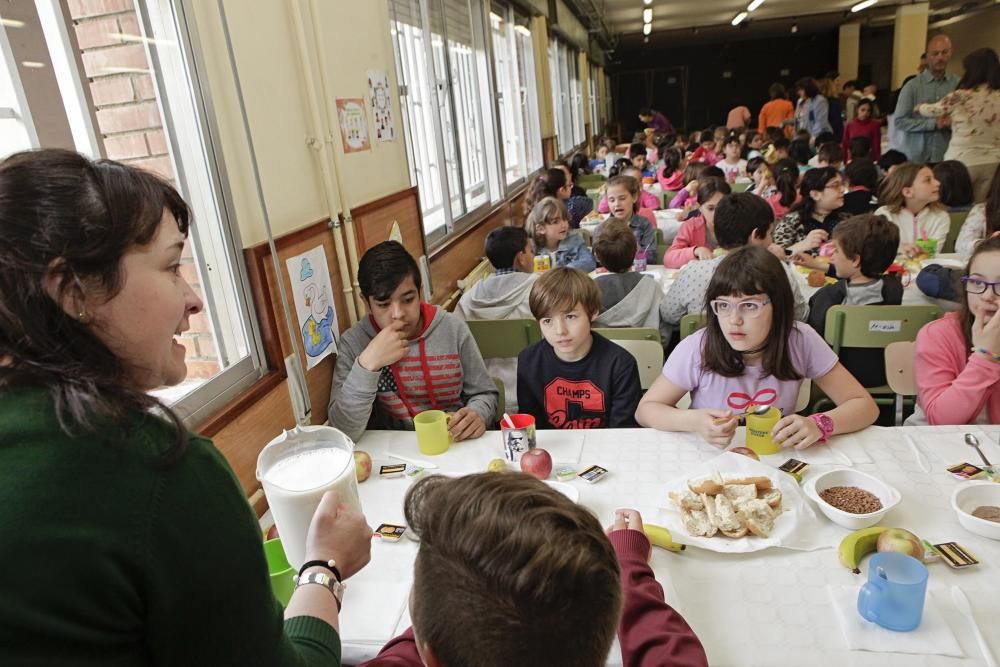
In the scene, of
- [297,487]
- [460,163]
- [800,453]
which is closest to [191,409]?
[297,487]

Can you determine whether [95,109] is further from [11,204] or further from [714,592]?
[714,592]

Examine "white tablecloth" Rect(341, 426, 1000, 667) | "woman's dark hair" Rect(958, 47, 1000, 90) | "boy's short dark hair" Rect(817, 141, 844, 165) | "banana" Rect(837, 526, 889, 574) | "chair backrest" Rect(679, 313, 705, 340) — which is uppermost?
"woman's dark hair" Rect(958, 47, 1000, 90)

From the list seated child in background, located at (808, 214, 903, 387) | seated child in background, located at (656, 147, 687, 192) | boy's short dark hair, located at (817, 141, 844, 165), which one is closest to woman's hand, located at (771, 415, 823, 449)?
seated child in background, located at (808, 214, 903, 387)

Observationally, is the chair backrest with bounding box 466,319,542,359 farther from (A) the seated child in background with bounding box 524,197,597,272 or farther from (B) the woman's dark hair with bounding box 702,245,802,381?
(A) the seated child in background with bounding box 524,197,597,272

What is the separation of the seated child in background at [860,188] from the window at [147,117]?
13.5 ft

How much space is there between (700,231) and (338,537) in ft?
12.1

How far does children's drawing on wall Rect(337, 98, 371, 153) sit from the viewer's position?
2.37 meters

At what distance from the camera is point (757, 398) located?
194 cm

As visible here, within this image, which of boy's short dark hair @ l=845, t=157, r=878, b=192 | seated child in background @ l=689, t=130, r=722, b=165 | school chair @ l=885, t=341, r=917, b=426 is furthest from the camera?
seated child in background @ l=689, t=130, r=722, b=165

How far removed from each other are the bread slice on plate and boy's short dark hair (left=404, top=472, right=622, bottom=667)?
61cm

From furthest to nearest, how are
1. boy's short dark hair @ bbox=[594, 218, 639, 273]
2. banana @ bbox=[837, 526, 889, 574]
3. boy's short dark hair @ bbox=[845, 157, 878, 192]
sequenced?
boy's short dark hair @ bbox=[845, 157, 878, 192], boy's short dark hair @ bbox=[594, 218, 639, 273], banana @ bbox=[837, 526, 889, 574]

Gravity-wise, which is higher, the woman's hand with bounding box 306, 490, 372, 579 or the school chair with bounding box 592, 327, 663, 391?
the woman's hand with bounding box 306, 490, 372, 579

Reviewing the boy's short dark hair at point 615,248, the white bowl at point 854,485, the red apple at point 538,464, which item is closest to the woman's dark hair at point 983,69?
the boy's short dark hair at point 615,248

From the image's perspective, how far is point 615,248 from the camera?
3004 mm
